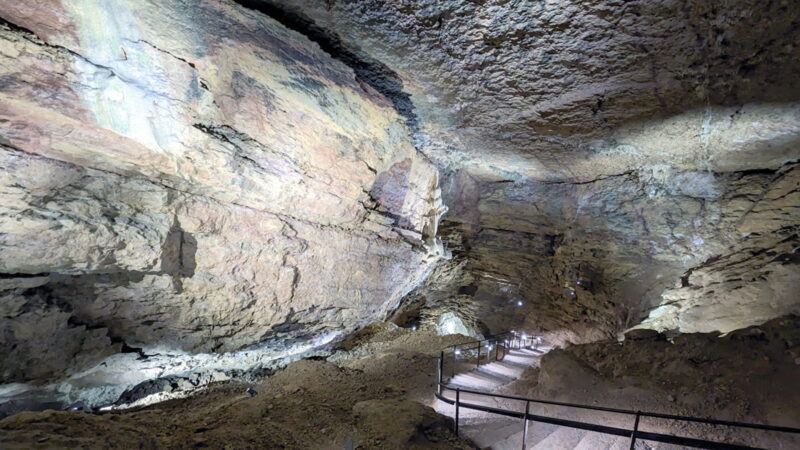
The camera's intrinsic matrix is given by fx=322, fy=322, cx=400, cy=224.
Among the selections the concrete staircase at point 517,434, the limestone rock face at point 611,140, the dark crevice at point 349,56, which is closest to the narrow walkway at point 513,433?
the concrete staircase at point 517,434

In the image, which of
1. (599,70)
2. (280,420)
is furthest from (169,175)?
(599,70)

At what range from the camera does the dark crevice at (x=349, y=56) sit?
128 inches

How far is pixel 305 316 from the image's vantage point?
6.03m

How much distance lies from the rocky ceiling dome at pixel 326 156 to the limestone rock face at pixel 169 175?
0.02 metres

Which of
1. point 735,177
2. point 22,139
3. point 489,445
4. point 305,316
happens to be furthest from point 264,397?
point 735,177

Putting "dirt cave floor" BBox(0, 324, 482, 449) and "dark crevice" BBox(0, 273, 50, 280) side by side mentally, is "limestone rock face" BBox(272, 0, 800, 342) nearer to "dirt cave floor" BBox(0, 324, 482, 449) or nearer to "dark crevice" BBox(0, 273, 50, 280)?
"dark crevice" BBox(0, 273, 50, 280)

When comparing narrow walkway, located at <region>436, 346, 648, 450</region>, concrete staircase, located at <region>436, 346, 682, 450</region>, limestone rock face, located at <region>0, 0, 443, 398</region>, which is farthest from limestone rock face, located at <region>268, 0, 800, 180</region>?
narrow walkway, located at <region>436, 346, 648, 450</region>

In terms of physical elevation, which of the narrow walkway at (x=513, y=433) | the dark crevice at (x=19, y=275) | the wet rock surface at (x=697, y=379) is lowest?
the narrow walkway at (x=513, y=433)

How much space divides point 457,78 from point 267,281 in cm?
418

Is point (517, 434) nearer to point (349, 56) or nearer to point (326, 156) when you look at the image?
point (326, 156)

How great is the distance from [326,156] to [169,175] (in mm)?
2001

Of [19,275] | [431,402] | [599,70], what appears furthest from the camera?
[431,402]

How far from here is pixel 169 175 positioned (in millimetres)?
4012

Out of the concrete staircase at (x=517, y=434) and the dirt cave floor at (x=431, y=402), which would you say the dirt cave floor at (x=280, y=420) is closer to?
the dirt cave floor at (x=431, y=402)
